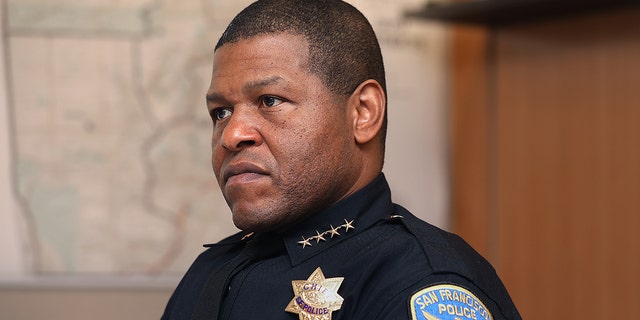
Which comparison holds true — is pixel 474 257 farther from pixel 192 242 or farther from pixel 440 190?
pixel 440 190

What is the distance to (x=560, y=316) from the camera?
78.1 inches

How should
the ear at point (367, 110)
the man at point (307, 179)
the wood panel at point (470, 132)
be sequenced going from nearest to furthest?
the man at point (307, 179), the ear at point (367, 110), the wood panel at point (470, 132)

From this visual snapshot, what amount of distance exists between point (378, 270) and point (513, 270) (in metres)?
1.27

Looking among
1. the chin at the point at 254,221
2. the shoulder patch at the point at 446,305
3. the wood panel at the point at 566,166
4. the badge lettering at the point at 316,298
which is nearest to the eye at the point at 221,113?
the chin at the point at 254,221

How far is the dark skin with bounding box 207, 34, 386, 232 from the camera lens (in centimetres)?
99

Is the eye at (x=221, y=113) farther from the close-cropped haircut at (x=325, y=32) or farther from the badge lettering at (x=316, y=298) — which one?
the badge lettering at (x=316, y=298)

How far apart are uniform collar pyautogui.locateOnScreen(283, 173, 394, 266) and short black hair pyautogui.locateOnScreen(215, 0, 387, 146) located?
0.15m

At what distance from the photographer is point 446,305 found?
2.75ft

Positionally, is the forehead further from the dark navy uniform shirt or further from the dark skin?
the dark navy uniform shirt

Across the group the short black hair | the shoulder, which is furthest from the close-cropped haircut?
the shoulder

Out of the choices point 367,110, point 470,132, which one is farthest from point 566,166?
point 367,110

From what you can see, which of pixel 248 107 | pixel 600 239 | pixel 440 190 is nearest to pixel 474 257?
pixel 248 107

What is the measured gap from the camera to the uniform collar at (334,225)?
102 centimetres

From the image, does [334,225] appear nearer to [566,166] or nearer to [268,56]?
[268,56]
